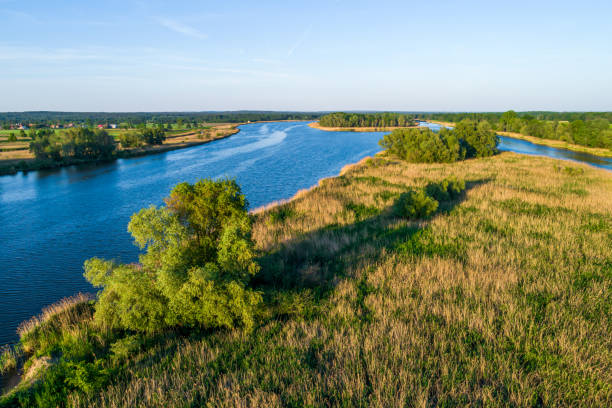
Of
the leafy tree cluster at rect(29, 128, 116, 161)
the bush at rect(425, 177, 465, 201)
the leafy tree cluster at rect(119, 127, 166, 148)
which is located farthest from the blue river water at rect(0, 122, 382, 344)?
the bush at rect(425, 177, 465, 201)

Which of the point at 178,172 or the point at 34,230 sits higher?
the point at 178,172

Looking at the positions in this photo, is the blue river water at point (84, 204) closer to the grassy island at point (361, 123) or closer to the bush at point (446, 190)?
the bush at point (446, 190)

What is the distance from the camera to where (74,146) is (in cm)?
5766

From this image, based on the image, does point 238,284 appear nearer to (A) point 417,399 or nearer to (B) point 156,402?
(B) point 156,402

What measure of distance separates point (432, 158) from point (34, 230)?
5192 centimetres

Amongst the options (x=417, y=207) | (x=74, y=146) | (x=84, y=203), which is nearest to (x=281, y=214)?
(x=417, y=207)

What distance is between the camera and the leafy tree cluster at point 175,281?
7.44 m

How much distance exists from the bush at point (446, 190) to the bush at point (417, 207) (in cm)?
423

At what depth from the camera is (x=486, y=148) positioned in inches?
2159

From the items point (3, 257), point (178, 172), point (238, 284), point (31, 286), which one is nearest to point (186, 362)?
point (238, 284)

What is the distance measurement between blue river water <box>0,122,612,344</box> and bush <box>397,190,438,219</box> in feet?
44.9

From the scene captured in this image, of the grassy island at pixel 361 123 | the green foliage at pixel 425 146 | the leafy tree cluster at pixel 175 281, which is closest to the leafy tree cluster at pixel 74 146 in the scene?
the green foliage at pixel 425 146

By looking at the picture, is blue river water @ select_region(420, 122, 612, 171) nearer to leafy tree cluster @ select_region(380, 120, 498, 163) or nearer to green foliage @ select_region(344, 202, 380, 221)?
leafy tree cluster @ select_region(380, 120, 498, 163)

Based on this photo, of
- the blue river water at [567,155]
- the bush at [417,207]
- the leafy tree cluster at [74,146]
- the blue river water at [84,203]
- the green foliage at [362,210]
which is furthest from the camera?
the blue river water at [567,155]
